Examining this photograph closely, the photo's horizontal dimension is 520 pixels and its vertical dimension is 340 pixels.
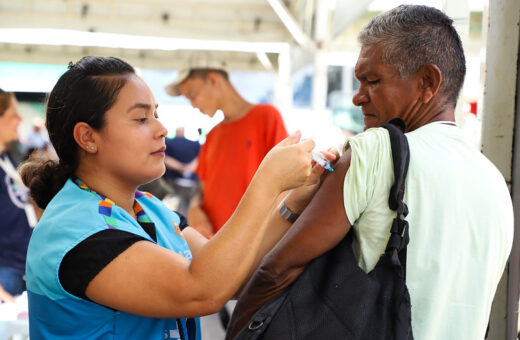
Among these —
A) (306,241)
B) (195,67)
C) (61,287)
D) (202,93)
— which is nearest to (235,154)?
(202,93)

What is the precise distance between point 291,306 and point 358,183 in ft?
1.04

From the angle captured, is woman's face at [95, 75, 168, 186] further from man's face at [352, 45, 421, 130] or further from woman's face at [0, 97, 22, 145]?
woman's face at [0, 97, 22, 145]

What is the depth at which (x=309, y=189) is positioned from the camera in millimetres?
1345

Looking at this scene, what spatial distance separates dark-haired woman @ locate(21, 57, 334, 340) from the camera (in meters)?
1.05

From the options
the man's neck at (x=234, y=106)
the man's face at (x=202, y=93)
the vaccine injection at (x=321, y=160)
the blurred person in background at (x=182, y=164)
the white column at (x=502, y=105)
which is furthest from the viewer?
the blurred person in background at (x=182, y=164)

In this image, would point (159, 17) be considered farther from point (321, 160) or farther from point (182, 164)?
point (321, 160)

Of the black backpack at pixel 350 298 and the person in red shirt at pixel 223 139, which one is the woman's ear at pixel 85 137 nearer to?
the black backpack at pixel 350 298

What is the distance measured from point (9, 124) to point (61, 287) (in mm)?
3489

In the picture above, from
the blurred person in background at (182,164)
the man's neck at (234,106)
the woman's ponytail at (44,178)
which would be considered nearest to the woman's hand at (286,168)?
the woman's ponytail at (44,178)

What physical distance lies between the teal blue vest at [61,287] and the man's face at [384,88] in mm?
681

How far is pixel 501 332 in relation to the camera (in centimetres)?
185

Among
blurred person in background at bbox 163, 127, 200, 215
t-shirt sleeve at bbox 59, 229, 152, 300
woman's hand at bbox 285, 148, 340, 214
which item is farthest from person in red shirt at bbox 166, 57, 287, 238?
blurred person in background at bbox 163, 127, 200, 215

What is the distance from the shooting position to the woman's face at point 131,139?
1237 millimetres

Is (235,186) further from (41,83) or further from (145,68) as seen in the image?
→ (41,83)
